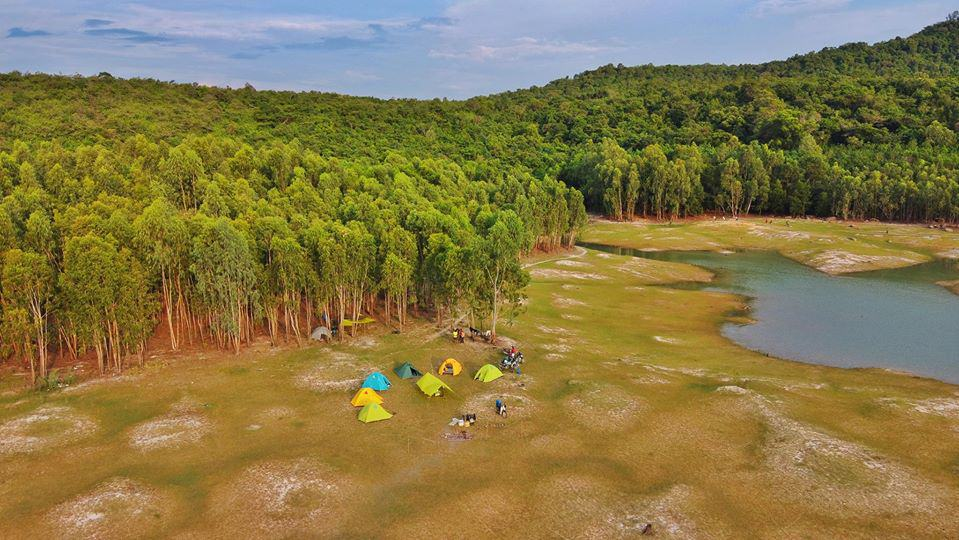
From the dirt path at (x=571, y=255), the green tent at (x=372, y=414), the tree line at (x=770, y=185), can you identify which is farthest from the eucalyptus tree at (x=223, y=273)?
the tree line at (x=770, y=185)

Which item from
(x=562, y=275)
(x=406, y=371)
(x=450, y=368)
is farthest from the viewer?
(x=562, y=275)

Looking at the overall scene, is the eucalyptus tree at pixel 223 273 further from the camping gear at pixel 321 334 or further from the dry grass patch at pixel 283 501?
the dry grass patch at pixel 283 501

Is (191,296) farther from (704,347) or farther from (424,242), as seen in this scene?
(704,347)

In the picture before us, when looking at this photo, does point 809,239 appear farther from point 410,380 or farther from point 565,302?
point 410,380

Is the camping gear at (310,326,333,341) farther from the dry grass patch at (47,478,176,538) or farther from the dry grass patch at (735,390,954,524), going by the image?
the dry grass patch at (735,390,954,524)

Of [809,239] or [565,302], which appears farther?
[809,239]

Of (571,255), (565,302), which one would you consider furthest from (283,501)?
(571,255)
